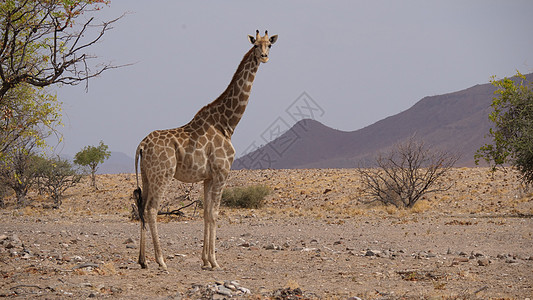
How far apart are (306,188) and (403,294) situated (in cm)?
2611

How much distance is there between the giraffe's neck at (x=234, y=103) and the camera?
10.8m

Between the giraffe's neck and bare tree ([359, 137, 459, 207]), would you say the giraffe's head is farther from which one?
bare tree ([359, 137, 459, 207])

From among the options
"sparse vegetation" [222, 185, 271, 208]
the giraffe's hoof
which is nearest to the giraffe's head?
the giraffe's hoof

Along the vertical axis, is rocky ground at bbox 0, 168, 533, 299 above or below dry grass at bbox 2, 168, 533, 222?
below

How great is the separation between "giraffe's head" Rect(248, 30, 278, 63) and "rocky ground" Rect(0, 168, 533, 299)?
409 centimetres

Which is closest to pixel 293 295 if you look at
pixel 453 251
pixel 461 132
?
pixel 453 251

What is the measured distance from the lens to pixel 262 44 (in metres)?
10.3

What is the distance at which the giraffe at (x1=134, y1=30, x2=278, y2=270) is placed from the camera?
9.91 meters

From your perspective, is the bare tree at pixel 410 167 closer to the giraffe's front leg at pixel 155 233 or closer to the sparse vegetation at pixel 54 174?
the giraffe's front leg at pixel 155 233

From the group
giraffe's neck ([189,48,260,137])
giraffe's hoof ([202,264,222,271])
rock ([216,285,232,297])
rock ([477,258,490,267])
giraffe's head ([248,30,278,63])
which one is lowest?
rock ([477,258,490,267])

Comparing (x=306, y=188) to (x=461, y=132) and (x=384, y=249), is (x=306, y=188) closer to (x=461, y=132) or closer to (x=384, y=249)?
(x=384, y=249)

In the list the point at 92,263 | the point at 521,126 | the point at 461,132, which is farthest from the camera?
the point at 461,132

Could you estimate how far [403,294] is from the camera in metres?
7.96

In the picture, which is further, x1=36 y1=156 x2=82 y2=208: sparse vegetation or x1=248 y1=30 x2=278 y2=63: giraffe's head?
x1=36 y1=156 x2=82 y2=208: sparse vegetation
